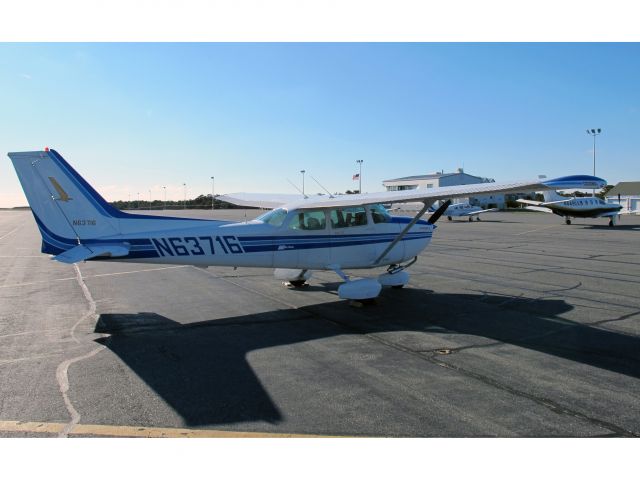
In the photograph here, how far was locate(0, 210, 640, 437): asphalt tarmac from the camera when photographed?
13.8 ft

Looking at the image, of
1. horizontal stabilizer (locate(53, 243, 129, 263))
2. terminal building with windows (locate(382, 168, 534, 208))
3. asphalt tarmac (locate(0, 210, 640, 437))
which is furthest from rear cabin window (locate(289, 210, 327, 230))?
terminal building with windows (locate(382, 168, 534, 208))

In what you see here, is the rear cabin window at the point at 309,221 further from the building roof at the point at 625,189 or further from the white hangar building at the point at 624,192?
the building roof at the point at 625,189

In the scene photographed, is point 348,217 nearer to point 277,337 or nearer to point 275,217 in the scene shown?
point 275,217

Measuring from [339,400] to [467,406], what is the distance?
4.15 ft

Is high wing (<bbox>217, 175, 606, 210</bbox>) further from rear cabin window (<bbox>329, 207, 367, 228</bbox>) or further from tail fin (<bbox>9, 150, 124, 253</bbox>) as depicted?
tail fin (<bbox>9, 150, 124, 253</bbox>)

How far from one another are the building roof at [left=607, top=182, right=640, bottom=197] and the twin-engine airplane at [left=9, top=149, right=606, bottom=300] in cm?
8237

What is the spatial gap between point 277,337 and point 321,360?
127cm

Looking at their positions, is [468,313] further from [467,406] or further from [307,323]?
[467,406]

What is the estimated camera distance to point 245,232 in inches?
341

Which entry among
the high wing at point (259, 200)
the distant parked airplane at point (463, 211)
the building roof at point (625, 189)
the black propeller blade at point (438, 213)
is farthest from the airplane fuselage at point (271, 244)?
the building roof at point (625, 189)

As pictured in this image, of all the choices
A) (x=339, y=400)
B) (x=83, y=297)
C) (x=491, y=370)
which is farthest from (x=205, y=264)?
(x=491, y=370)

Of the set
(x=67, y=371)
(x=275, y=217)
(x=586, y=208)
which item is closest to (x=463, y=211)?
(x=586, y=208)

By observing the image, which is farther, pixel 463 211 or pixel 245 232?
pixel 463 211

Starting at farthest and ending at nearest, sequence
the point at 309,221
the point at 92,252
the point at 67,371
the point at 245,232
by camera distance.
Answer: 1. the point at 309,221
2. the point at 245,232
3. the point at 92,252
4. the point at 67,371
